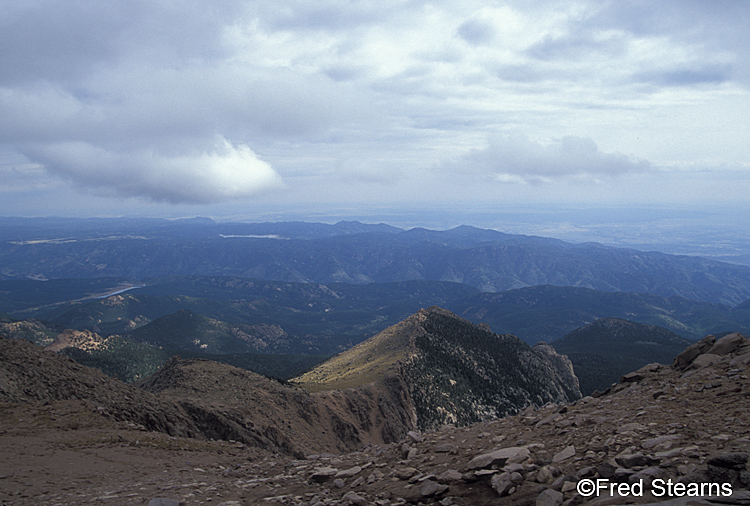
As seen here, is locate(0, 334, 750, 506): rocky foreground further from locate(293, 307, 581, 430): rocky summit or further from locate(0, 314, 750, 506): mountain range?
locate(293, 307, 581, 430): rocky summit

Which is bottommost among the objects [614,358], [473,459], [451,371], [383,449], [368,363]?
[614,358]

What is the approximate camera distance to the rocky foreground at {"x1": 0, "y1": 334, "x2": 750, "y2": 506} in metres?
10.8

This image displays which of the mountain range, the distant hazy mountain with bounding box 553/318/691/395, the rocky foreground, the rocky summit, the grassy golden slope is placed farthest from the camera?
the distant hazy mountain with bounding box 553/318/691/395

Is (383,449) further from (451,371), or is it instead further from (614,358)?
(614,358)

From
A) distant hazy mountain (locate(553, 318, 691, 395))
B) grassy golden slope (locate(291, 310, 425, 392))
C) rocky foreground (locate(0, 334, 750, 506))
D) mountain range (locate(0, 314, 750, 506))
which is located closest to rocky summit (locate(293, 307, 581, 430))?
grassy golden slope (locate(291, 310, 425, 392))

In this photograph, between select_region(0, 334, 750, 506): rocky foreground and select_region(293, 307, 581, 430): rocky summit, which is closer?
select_region(0, 334, 750, 506): rocky foreground

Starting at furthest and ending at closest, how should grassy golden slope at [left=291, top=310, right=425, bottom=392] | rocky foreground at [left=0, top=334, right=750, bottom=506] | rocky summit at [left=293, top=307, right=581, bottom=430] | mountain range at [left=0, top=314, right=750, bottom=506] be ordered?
grassy golden slope at [left=291, top=310, right=425, bottom=392]
rocky summit at [left=293, top=307, right=581, bottom=430]
mountain range at [left=0, top=314, right=750, bottom=506]
rocky foreground at [left=0, top=334, right=750, bottom=506]

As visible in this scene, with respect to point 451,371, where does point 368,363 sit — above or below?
above

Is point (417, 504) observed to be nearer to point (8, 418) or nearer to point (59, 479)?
point (59, 479)

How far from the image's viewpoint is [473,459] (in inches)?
554

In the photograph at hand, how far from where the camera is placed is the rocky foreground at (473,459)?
10766 mm

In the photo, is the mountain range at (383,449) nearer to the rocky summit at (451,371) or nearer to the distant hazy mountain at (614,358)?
the rocky summit at (451,371)

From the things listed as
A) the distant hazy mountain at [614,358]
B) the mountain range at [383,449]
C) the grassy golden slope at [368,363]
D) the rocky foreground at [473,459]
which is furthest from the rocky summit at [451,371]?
the rocky foreground at [473,459]

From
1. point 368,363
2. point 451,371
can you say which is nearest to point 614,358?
point 451,371
